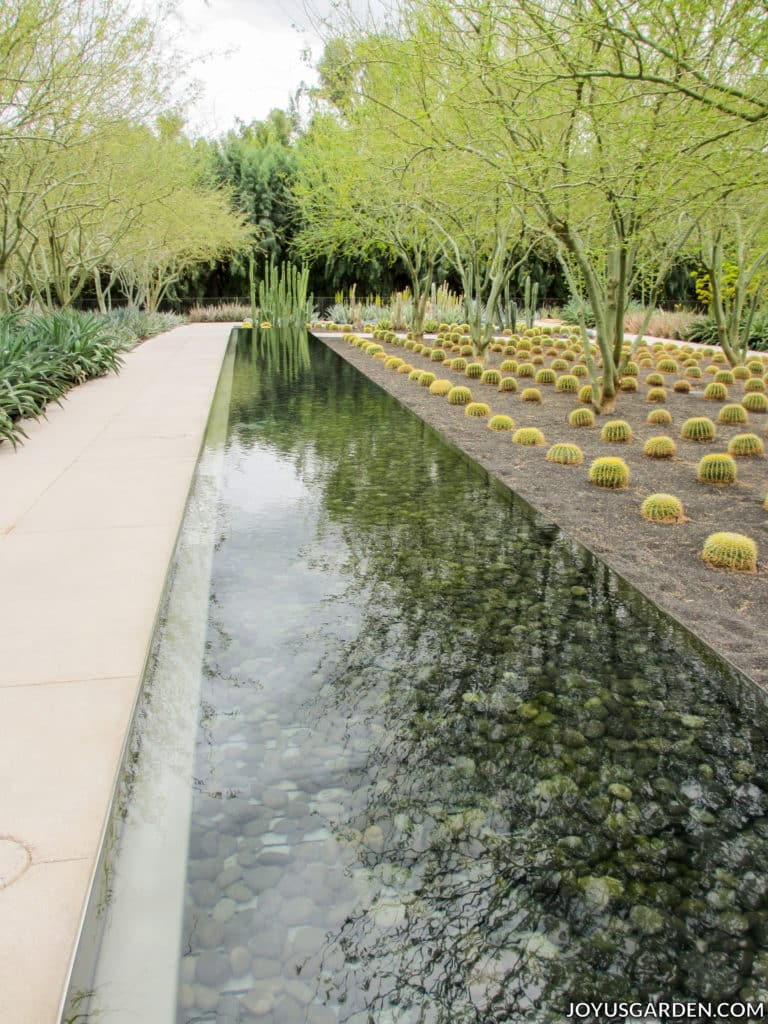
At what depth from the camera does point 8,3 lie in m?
9.65

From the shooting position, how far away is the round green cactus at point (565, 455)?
7.68 metres

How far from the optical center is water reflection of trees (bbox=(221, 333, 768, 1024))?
1.89 m

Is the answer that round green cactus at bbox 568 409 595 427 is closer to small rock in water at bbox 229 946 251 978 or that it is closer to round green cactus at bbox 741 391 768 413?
round green cactus at bbox 741 391 768 413

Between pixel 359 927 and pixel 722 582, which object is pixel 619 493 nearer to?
pixel 722 582

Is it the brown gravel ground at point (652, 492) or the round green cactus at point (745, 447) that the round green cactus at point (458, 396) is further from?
the round green cactus at point (745, 447)

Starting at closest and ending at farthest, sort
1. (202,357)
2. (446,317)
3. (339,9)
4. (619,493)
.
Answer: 1. (619,493)
2. (339,9)
3. (202,357)
4. (446,317)

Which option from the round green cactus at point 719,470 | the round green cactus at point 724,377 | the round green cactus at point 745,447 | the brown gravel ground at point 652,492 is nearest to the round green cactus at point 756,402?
the brown gravel ground at point 652,492

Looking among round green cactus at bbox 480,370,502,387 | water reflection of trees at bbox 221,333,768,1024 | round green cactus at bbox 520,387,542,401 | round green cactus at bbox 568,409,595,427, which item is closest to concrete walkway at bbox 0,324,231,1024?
water reflection of trees at bbox 221,333,768,1024

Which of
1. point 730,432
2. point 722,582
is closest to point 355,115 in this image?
point 730,432

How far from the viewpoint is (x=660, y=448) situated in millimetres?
8086

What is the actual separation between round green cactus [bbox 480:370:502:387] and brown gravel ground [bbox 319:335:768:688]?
184 cm

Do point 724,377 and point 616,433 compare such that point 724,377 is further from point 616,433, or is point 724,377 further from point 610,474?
point 610,474

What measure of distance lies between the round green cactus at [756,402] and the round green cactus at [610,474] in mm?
5536

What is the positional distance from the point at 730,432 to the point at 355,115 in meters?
9.18
